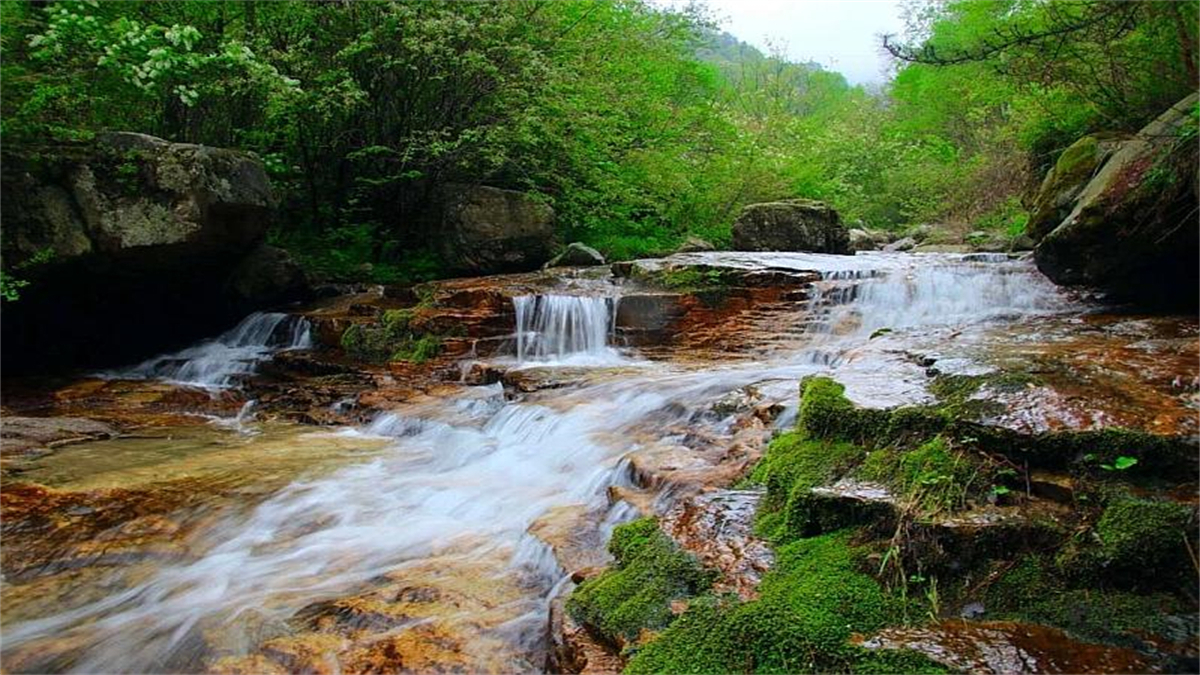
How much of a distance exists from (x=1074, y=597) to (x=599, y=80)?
14.3 metres

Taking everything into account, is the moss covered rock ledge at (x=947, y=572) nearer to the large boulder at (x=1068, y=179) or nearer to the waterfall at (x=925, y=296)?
the large boulder at (x=1068, y=179)

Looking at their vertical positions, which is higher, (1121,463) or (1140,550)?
(1121,463)

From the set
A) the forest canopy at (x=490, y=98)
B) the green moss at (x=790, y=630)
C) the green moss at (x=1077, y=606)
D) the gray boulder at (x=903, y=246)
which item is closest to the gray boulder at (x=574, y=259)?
the forest canopy at (x=490, y=98)

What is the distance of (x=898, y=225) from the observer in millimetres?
29141

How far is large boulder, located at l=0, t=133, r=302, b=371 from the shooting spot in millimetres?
8625

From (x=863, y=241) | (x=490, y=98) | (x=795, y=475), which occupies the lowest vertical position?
(x=795, y=475)

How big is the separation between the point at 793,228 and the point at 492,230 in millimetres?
6570

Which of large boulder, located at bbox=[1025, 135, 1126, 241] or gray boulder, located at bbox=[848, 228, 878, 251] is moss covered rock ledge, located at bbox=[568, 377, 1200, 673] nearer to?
large boulder, located at bbox=[1025, 135, 1126, 241]

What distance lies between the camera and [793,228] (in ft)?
52.4

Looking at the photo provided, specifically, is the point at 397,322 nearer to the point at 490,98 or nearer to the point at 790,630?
the point at 490,98

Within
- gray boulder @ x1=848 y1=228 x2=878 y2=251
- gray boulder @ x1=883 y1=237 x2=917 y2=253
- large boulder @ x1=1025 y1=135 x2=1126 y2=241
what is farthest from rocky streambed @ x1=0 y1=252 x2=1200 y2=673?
gray boulder @ x1=848 y1=228 x2=878 y2=251

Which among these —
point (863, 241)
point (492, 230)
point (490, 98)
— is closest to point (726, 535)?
point (492, 230)

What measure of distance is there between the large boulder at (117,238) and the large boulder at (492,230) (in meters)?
4.00

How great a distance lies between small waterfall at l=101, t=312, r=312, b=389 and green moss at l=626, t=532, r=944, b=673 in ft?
28.8
